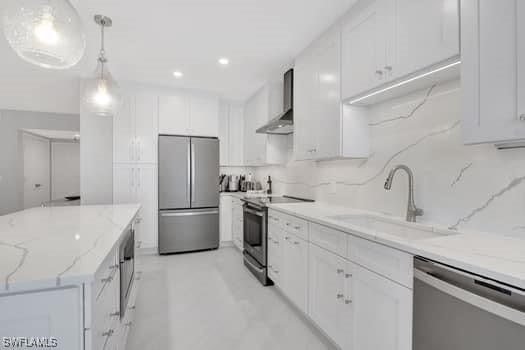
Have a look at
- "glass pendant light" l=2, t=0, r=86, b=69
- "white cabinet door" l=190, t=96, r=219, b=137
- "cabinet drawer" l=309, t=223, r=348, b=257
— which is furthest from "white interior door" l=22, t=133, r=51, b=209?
"cabinet drawer" l=309, t=223, r=348, b=257

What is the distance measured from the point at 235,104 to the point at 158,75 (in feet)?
5.05

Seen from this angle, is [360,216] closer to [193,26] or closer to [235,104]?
[193,26]

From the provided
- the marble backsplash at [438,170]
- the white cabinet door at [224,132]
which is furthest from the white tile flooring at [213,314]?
the white cabinet door at [224,132]

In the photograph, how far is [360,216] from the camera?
78.9 inches

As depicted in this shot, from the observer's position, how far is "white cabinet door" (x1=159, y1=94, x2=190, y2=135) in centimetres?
380

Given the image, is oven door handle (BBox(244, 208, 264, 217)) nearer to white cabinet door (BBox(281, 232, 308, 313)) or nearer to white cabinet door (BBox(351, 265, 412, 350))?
white cabinet door (BBox(281, 232, 308, 313))

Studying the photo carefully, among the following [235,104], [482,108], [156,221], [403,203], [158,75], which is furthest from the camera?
A: [235,104]

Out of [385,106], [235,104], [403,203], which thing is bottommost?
[403,203]

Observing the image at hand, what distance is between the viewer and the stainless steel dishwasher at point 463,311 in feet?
2.59

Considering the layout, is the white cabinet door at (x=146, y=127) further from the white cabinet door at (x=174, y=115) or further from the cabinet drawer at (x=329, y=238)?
the cabinet drawer at (x=329, y=238)

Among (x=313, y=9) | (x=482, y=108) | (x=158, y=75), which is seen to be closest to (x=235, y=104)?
(x=158, y=75)

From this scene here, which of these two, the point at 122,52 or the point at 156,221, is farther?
the point at 156,221

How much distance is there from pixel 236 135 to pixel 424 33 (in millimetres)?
3550

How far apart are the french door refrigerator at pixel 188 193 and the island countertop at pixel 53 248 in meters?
1.85
